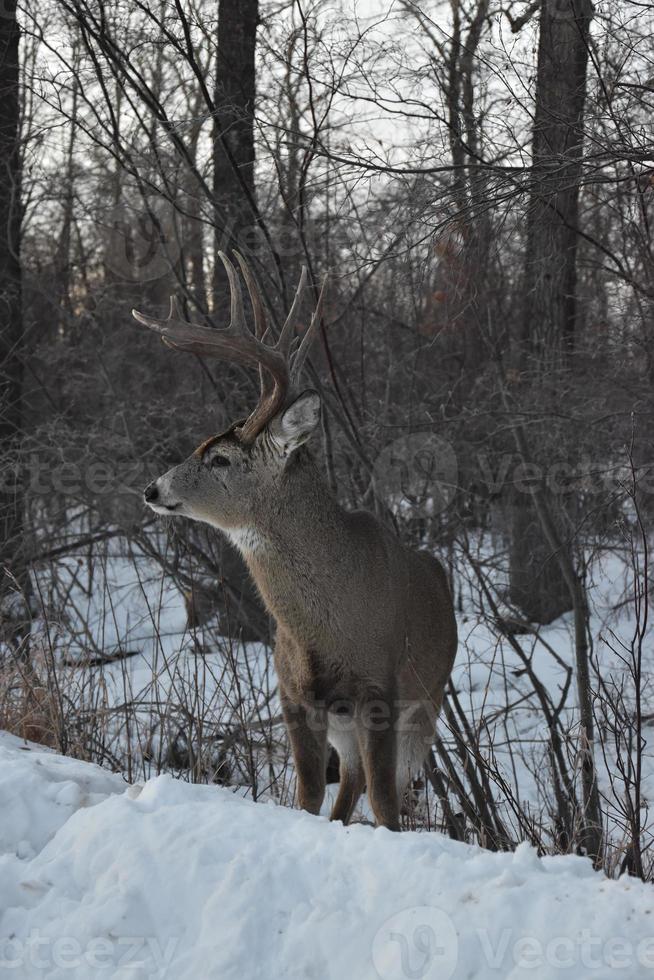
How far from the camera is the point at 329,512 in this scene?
439cm

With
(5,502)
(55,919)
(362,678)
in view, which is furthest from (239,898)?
(5,502)

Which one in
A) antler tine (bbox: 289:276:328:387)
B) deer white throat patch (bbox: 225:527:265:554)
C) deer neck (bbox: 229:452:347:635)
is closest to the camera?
deer neck (bbox: 229:452:347:635)

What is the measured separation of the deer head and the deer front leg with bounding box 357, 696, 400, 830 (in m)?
0.99

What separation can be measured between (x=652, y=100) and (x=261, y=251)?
358 cm

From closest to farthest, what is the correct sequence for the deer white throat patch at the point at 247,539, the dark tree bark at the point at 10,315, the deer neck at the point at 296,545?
the deer neck at the point at 296,545 → the deer white throat patch at the point at 247,539 → the dark tree bark at the point at 10,315

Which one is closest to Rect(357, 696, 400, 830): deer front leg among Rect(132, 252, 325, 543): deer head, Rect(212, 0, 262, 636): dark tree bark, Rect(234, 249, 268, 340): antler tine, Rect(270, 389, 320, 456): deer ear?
Rect(132, 252, 325, 543): deer head

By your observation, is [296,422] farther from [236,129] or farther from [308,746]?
[236,129]

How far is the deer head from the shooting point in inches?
174

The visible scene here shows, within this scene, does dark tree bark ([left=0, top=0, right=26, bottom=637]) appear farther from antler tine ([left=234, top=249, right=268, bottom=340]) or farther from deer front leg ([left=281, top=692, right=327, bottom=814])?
deer front leg ([left=281, top=692, right=327, bottom=814])

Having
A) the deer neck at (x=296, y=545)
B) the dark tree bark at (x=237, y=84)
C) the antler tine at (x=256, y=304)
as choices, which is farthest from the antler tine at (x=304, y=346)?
the dark tree bark at (x=237, y=84)

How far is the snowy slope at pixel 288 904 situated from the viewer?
2.44m

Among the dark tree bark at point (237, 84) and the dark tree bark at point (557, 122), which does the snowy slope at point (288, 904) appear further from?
the dark tree bark at point (237, 84)

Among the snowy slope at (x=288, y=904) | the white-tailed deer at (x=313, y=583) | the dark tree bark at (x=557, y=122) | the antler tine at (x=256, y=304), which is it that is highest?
the dark tree bark at (x=557, y=122)

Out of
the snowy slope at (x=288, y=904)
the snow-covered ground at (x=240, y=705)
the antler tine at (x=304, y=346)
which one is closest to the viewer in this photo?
the snowy slope at (x=288, y=904)
